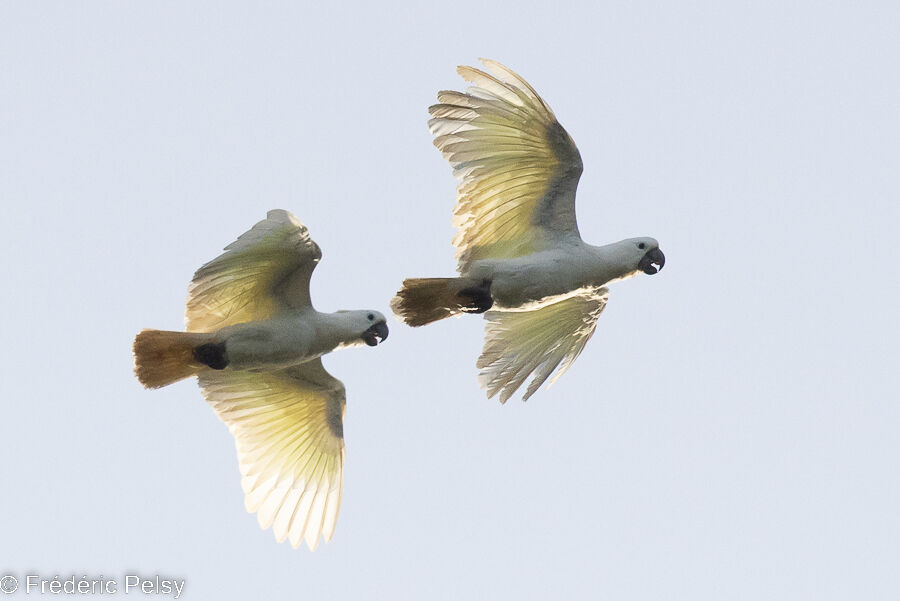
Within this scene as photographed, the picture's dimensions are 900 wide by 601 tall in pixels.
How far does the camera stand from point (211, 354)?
11445 mm

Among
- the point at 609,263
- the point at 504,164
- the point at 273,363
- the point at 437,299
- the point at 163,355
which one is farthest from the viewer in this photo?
the point at 609,263

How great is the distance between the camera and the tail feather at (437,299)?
11711 millimetres

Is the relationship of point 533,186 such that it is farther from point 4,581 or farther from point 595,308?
point 4,581

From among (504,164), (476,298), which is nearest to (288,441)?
(476,298)

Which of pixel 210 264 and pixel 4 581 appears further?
pixel 210 264

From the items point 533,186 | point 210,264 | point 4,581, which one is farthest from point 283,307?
point 4,581

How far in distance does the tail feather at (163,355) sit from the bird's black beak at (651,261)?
155 inches

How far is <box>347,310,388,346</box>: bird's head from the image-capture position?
1180 centimetres

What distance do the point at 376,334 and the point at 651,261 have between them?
102 inches

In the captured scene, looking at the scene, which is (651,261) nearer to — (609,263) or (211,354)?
(609,263)

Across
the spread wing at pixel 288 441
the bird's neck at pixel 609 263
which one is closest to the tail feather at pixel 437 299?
the bird's neck at pixel 609 263

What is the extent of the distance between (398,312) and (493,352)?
1.46 m

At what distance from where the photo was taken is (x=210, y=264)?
1129 cm

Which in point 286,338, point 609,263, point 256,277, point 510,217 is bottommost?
point 286,338
